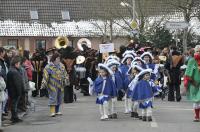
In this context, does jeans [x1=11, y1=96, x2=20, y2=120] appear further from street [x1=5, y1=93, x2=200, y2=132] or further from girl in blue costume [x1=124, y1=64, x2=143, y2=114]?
girl in blue costume [x1=124, y1=64, x2=143, y2=114]

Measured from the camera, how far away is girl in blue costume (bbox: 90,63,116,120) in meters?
16.7

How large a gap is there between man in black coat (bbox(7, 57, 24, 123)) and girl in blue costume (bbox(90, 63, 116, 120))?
6.77 feet

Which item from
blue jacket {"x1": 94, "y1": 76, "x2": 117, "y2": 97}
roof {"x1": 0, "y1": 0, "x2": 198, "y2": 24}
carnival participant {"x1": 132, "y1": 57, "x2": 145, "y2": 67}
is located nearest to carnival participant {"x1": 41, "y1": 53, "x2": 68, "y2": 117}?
blue jacket {"x1": 94, "y1": 76, "x2": 117, "y2": 97}

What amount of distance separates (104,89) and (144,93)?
3.96 feet

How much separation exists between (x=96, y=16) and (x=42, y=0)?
33.8 feet

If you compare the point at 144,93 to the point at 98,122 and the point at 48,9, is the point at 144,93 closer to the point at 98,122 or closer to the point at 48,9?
the point at 98,122

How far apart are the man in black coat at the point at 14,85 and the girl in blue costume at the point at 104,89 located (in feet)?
6.77

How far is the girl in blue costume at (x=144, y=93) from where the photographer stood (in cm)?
1612

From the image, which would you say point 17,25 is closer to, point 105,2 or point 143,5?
point 105,2

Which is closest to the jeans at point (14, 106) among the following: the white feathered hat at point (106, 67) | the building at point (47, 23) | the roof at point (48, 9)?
the white feathered hat at point (106, 67)

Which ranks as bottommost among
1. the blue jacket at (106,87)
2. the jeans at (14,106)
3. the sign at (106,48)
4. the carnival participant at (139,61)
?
the jeans at (14,106)

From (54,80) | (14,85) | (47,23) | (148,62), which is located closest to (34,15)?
(47,23)

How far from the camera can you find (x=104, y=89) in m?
16.8

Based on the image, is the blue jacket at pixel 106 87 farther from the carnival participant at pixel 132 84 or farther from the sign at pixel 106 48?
the sign at pixel 106 48
